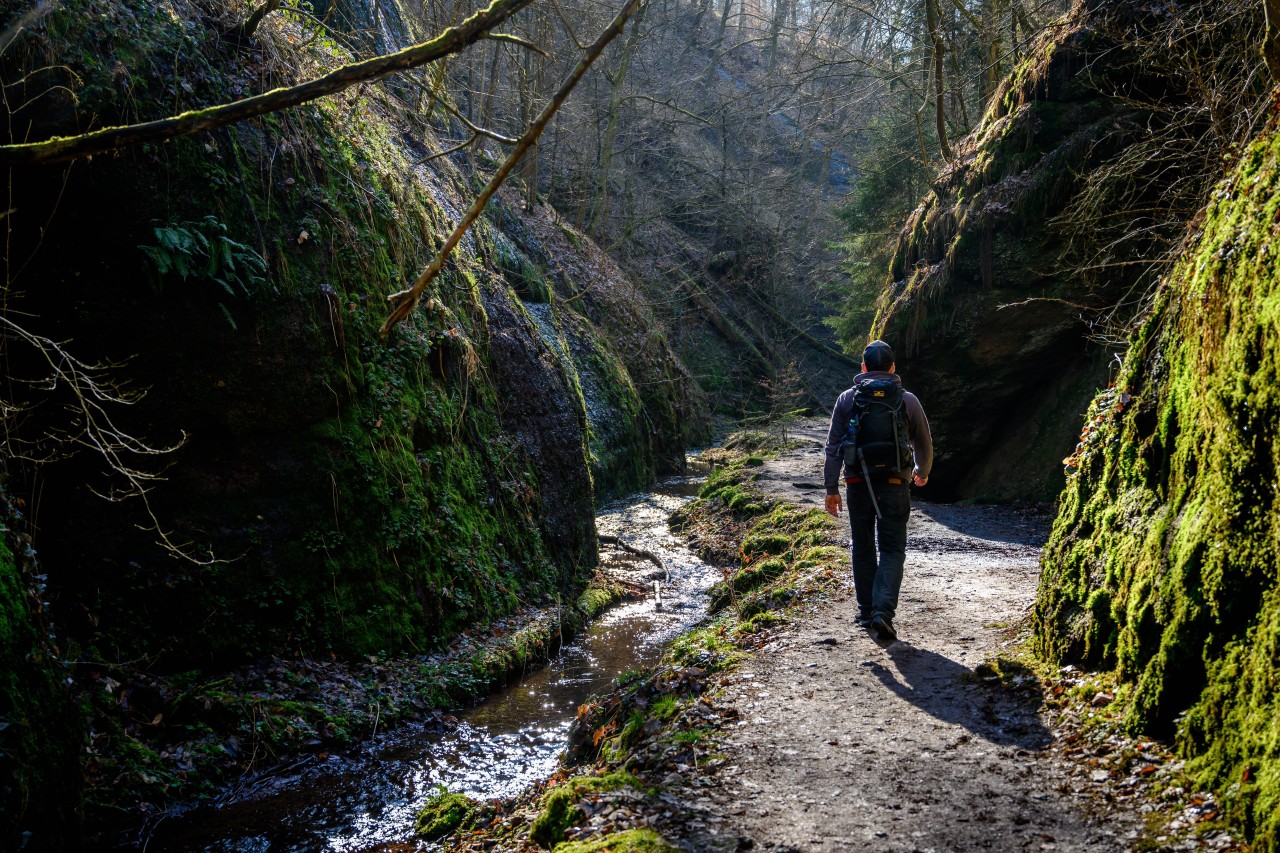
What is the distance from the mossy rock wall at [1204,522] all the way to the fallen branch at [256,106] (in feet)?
12.8

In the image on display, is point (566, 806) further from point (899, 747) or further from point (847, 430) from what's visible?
point (847, 430)

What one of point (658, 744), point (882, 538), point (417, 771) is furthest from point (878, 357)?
point (417, 771)

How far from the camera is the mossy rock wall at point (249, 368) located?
244 inches

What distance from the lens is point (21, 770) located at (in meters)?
4.10

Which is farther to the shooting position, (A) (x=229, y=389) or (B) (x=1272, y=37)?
(A) (x=229, y=389)

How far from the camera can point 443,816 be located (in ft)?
17.6

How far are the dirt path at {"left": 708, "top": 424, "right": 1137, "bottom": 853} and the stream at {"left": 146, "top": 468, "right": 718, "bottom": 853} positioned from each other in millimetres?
1991

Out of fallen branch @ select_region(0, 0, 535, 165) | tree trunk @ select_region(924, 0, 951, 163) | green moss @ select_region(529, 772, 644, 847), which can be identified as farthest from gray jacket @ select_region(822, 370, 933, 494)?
tree trunk @ select_region(924, 0, 951, 163)

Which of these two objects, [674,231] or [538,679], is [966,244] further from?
[674,231]

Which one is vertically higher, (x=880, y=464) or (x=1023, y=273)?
(x=1023, y=273)

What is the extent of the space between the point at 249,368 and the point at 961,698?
6267 mm

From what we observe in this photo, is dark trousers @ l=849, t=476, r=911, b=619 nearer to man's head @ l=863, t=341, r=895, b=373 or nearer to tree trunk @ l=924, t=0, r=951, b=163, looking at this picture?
man's head @ l=863, t=341, r=895, b=373

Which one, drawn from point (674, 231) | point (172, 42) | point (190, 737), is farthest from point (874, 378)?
point (674, 231)

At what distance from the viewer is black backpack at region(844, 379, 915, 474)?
256 inches
